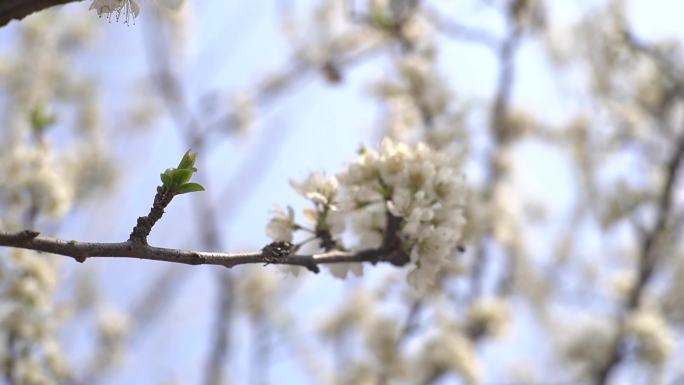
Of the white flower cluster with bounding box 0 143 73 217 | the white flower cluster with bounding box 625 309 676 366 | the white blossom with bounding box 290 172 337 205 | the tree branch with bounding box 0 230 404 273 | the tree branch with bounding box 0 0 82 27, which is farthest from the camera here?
the white flower cluster with bounding box 625 309 676 366

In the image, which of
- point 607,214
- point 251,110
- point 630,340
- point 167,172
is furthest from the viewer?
point 251,110

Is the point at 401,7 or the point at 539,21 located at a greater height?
the point at 539,21

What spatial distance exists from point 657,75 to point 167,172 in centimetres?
432

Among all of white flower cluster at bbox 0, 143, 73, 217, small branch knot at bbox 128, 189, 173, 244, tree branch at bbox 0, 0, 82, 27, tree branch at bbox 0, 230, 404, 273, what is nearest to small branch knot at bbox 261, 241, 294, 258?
tree branch at bbox 0, 230, 404, 273

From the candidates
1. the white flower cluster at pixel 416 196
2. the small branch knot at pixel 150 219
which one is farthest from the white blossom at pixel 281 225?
the small branch knot at pixel 150 219

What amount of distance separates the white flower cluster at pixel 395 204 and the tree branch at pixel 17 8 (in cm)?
82

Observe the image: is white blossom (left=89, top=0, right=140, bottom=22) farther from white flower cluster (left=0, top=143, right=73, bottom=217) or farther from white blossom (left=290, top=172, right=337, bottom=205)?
white flower cluster (left=0, top=143, right=73, bottom=217)

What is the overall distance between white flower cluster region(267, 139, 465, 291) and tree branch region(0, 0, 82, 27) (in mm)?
816

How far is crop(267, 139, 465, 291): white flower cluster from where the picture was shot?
1695mm

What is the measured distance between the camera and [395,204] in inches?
67.2

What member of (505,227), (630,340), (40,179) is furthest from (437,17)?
(40,179)

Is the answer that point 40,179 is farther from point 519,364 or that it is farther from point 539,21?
point 519,364

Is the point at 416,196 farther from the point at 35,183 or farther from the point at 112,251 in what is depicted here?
the point at 35,183

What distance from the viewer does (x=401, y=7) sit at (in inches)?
145
